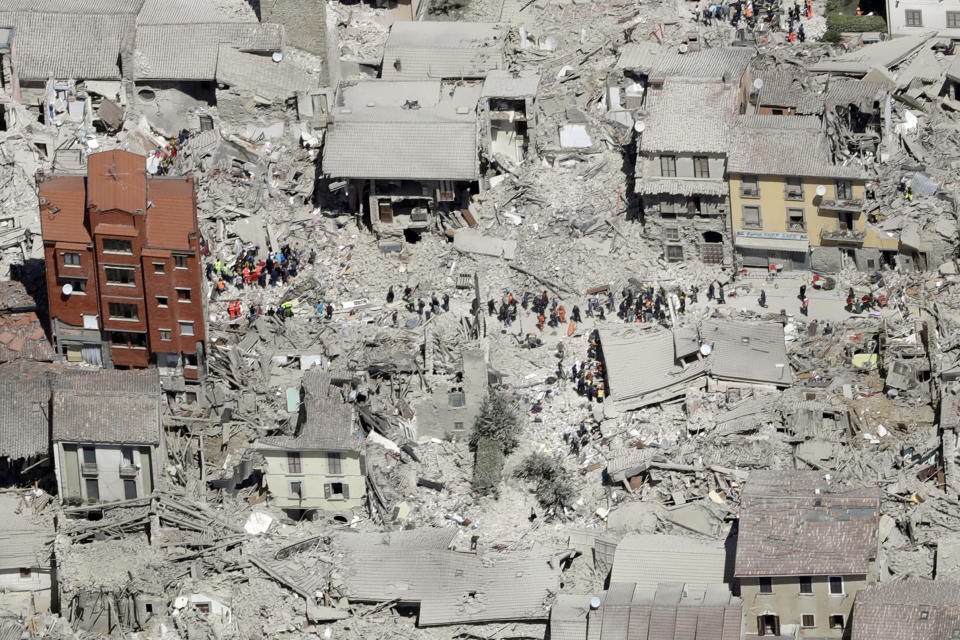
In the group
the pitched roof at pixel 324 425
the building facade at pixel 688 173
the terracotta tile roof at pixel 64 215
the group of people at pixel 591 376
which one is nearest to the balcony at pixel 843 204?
the building facade at pixel 688 173

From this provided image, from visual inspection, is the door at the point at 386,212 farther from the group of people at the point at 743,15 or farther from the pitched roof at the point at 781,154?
the group of people at the point at 743,15

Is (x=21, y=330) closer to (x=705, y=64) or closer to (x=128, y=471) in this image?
(x=128, y=471)

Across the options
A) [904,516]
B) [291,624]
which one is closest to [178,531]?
[291,624]

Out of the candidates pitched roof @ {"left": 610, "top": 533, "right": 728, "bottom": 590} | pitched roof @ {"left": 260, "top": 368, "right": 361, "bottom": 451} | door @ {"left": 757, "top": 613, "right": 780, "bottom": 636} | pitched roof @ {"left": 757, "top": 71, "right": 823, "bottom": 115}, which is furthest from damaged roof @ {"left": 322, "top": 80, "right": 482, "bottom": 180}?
door @ {"left": 757, "top": 613, "right": 780, "bottom": 636}

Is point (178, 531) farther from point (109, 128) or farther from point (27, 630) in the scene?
point (109, 128)

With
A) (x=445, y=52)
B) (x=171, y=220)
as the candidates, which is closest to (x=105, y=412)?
(x=171, y=220)

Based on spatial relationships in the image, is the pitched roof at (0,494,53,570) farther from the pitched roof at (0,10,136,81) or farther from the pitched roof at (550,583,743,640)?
the pitched roof at (0,10,136,81)
